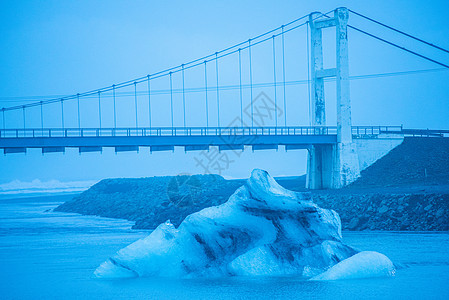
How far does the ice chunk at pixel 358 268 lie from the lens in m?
19.8

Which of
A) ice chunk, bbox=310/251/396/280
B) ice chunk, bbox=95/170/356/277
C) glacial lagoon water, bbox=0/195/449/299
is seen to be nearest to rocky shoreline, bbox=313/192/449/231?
glacial lagoon water, bbox=0/195/449/299

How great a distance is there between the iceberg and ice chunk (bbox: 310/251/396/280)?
0.48 metres

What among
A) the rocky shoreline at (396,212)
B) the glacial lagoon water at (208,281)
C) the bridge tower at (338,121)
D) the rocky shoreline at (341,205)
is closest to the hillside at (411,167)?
the bridge tower at (338,121)

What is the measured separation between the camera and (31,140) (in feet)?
142

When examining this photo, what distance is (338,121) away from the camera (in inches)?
2029

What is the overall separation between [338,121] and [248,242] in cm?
3167

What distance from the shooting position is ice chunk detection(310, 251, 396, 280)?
19844 mm

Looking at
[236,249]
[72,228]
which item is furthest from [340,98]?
[236,249]

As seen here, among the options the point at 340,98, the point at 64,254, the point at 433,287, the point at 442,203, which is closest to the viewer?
the point at 433,287

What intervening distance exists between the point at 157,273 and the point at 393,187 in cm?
2812

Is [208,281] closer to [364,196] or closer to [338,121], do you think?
[364,196]

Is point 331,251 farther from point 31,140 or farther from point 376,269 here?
point 31,140

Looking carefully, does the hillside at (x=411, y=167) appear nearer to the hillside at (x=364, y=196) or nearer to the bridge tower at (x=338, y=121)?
the hillside at (x=364, y=196)

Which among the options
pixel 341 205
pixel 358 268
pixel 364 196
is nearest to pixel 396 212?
pixel 364 196
